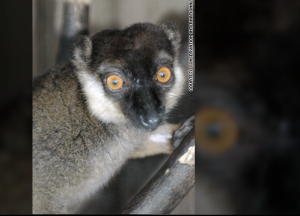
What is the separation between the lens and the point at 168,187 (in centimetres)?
175

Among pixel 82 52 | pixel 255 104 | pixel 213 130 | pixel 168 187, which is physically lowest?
pixel 168 187

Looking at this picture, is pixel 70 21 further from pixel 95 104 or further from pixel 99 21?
pixel 95 104

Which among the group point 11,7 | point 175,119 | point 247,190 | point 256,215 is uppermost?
point 11,7

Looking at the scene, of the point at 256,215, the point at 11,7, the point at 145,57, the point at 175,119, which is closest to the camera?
the point at 256,215

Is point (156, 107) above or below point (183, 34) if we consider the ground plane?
below

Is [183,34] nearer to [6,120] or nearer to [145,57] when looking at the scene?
[145,57]

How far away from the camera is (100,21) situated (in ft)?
5.83

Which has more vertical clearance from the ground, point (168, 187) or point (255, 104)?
point (255, 104)

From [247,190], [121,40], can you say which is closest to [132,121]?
[121,40]

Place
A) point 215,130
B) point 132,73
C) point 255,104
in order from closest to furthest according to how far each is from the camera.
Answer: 1. point 255,104
2. point 215,130
3. point 132,73

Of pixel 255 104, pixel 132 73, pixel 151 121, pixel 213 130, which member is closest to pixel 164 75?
pixel 132 73

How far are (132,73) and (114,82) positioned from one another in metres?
0.12

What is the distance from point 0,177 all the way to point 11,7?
34.3 inches

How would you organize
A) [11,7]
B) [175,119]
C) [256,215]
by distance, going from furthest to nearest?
[175,119] → [11,7] → [256,215]
